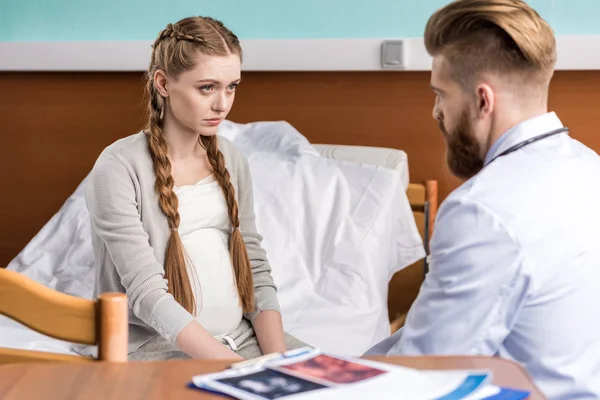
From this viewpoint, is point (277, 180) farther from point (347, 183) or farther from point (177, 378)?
point (177, 378)

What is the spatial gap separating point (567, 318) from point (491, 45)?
0.38 m

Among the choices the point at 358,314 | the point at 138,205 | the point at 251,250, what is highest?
the point at 138,205

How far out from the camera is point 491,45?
3.75ft

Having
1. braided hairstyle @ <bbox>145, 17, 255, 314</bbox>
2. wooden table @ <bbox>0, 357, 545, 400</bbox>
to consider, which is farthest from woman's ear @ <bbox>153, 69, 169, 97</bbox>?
wooden table @ <bbox>0, 357, 545, 400</bbox>

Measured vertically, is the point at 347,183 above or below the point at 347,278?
above

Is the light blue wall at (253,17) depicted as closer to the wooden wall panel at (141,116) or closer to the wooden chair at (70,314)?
the wooden wall panel at (141,116)

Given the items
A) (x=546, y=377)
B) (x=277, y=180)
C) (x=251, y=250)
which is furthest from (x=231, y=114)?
(x=546, y=377)

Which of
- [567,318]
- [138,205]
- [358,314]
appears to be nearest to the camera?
[567,318]

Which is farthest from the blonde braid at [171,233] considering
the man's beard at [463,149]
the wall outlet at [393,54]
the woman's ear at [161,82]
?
the wall outlet at [393,54]

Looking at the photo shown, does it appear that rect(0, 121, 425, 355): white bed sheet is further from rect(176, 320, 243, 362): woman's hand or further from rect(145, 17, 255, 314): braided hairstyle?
rect(176, 320, 243, 362): woman's hand

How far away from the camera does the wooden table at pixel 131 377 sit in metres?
0.77

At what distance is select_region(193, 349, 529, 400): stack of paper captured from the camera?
2.42ft

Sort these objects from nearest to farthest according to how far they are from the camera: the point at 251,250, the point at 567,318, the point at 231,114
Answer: the point at 567,318 < the point at 251,250 < the point at 231,114

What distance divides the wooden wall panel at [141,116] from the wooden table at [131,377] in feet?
5.90
